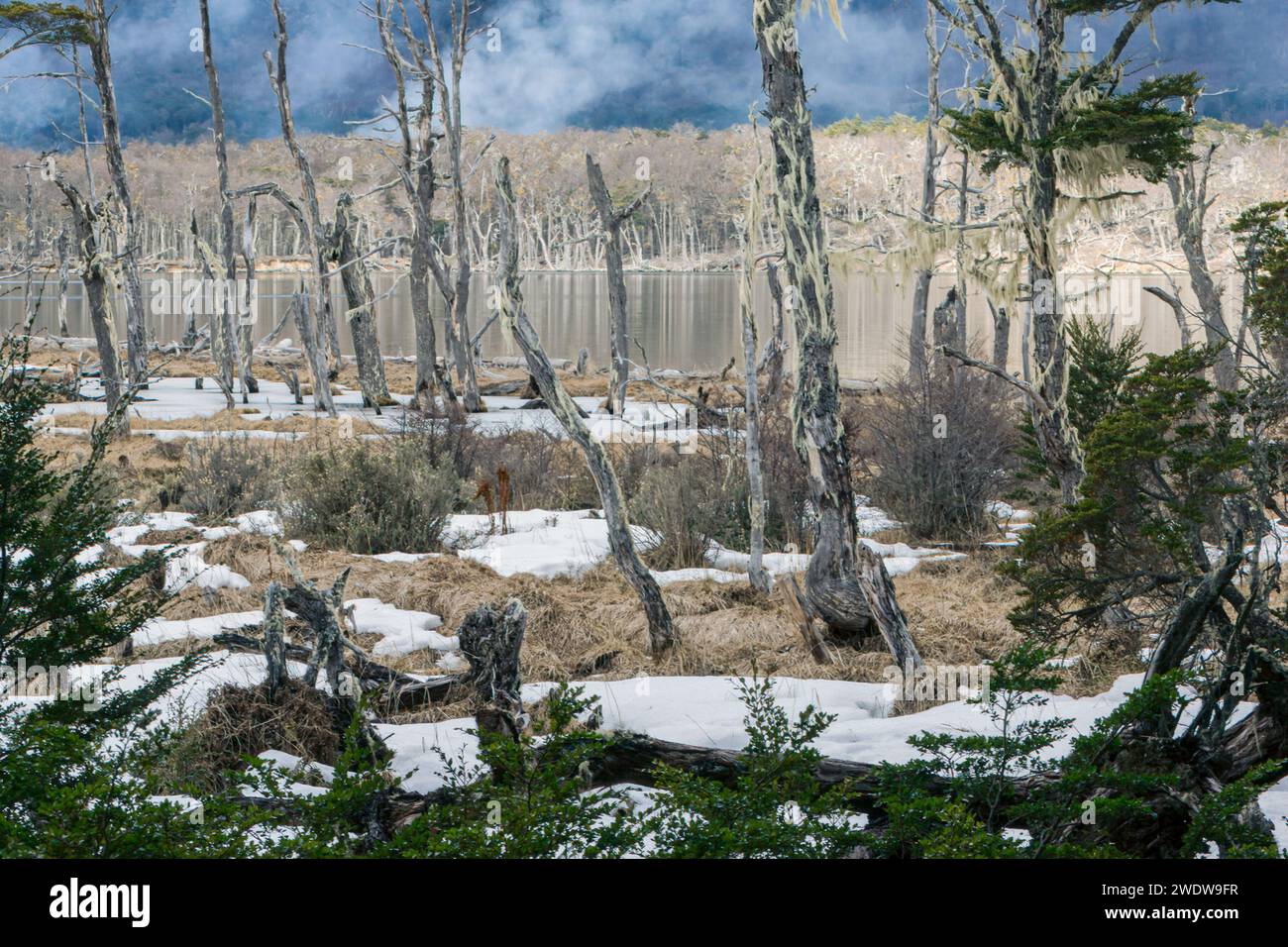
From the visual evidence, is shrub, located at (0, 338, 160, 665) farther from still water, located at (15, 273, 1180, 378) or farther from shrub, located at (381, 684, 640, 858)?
still water, located at (15, 273, 1180, 378)

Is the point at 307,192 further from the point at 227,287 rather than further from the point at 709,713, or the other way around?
the point at 709,713

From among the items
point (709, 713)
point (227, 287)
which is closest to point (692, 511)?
point (709, 713)

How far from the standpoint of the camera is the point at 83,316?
1826 inches

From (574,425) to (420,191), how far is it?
13669 millimetres

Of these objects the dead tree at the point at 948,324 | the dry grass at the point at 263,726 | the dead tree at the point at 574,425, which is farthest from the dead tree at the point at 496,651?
the dead tree at the point at 948,324

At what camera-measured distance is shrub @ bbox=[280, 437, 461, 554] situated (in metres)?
9.35

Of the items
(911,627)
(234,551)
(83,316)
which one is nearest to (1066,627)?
(911,627)

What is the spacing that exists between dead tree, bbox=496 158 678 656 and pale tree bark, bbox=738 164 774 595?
1.23 metres

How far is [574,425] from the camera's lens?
621 cm

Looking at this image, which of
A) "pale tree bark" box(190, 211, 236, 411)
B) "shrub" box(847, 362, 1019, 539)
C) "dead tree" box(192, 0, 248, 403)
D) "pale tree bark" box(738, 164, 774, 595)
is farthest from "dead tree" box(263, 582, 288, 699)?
"dead tree" box(192, 0, 248, 403)

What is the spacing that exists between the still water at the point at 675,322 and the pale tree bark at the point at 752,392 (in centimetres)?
356

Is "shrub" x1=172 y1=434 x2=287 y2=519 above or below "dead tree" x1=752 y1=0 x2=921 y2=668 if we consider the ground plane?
below
